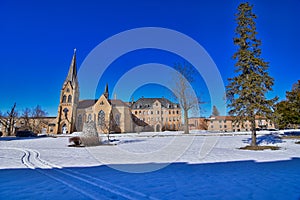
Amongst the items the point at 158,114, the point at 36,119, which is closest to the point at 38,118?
the point at 36,119

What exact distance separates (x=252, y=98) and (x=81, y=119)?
53557 millimetres

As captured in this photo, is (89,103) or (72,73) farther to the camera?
(89,103)

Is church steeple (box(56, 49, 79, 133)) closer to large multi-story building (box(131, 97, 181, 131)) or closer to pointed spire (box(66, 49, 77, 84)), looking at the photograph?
pointed spire (box(66, 49, 77, 84))

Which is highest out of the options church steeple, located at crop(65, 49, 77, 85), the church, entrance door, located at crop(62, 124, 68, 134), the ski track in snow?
church steeple, located at crop(65, 49, 77, 85)

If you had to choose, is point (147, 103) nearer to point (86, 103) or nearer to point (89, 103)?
point (89, 103)

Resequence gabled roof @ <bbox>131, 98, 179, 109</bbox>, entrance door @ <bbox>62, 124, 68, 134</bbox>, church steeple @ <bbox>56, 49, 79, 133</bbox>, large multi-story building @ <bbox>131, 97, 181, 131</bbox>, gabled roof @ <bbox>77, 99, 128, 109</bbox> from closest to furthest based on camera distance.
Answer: entrance door @ <bbox>62, 124, 68, 134</bbox> → church steeple @ <bbox>56, 49, 79, 133</bbox> → gabled roof @ <bbox>77, 99, 128, 109</bbox> → large multi-story building @ <bbox>131, 97, 181, 131</bbox> → gabled roof @ <bbox>131, 98, 179, 109</bbox>

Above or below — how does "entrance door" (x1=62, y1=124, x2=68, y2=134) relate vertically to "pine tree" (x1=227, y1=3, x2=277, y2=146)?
below

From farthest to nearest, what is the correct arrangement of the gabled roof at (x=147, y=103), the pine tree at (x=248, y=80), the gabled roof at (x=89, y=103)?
the gabled roof at (x=147, y=103), the gabled roof at (x=89, y=103), the pine tree at (x=248, y=80)

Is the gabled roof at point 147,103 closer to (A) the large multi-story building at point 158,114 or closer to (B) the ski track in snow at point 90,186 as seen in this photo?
(A) the large multi-story building at point 158,114

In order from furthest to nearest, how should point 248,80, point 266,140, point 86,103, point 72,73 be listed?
1. point 86,103
2. point 72,73
3. point 266,140
4. point 248,80

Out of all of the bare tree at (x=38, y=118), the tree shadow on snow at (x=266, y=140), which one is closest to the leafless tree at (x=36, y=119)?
the bare tree at (x=38, y=118)

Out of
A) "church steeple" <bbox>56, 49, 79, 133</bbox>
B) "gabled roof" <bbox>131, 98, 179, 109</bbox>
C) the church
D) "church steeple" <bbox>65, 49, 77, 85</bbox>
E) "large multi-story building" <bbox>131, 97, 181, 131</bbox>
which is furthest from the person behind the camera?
"gabled roof" <bbox>131, 98, 179, 109</bbox>

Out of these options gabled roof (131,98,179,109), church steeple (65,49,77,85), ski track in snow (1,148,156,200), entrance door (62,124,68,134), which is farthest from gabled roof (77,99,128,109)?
ski track in snow (1,148,156,200)

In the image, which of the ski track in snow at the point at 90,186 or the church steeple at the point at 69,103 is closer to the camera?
the ski track in snow at the point at 90,186
